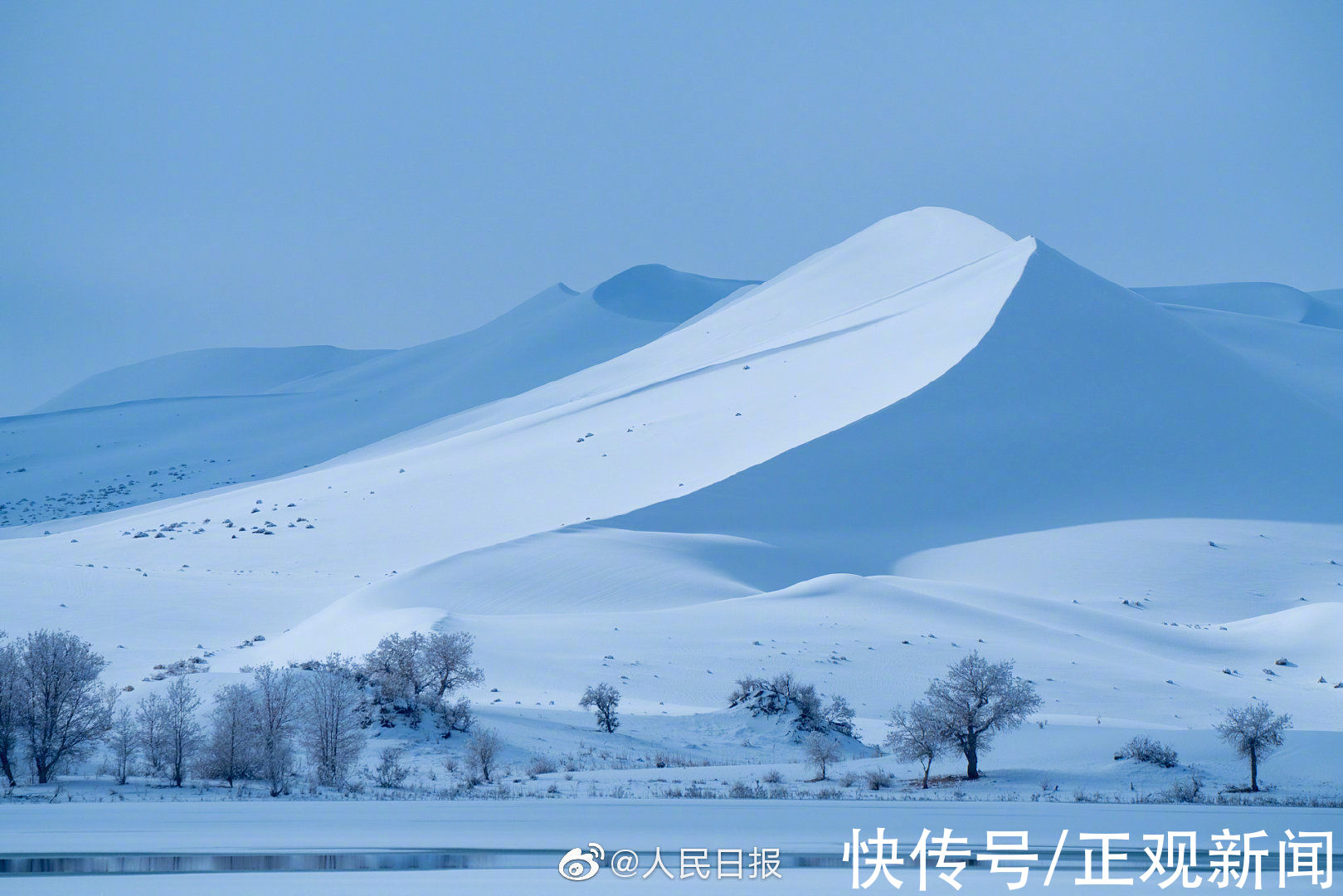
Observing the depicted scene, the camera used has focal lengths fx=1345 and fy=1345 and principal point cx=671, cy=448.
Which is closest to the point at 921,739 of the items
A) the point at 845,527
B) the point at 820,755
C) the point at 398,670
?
the point at 820,755

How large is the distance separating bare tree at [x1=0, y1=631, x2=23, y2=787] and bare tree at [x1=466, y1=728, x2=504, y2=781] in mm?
6300

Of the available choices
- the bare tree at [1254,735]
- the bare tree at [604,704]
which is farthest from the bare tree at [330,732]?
the bare tree at [1254,735]

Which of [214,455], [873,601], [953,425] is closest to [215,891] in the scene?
[873,601]

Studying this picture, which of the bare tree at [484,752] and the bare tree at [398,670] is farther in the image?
the bare tree at [398,670]

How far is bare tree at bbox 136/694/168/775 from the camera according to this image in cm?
1953

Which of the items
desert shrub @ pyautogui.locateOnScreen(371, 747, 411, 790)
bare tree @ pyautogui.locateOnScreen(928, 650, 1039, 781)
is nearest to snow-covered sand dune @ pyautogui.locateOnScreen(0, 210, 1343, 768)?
bare tree @ pyautogui.locateOnScreen(928, 650, 1039, 781)

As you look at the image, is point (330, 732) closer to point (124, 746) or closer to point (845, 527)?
point (124, 746)

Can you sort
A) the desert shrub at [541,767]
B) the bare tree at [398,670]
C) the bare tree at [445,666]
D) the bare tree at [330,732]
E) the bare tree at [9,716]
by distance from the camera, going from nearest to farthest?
the bare tree at [9,716]
the bare tree at [330,732]
the desert shrub at [541,767]
the bare tree at [398,670]
the bare tree at [445,666]

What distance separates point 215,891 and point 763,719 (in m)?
16.5

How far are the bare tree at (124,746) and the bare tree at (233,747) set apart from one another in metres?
1.10

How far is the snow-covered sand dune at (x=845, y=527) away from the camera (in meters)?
31.6

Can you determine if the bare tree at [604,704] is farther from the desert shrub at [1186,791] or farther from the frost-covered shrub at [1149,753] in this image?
the desert shrub at [1186,791]

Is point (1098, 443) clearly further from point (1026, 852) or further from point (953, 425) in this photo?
point (1026, 852)

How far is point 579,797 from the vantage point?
17.0 meters
